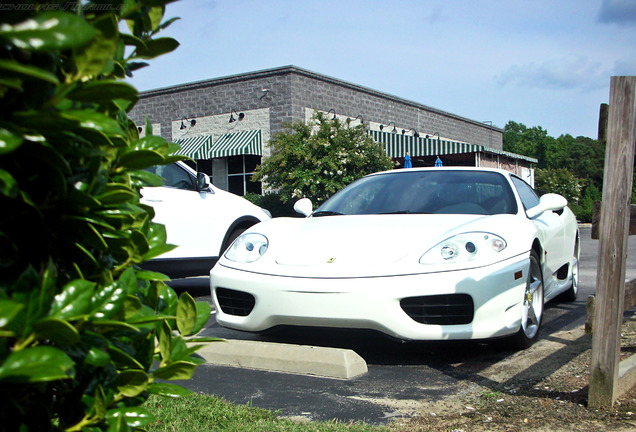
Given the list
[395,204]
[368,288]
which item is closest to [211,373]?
[368,288]

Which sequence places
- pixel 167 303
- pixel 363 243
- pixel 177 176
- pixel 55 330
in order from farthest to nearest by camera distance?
pixel 177 176
pixel 363 243
pixel 167 303
pixel 55 330

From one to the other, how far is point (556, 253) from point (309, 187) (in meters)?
16.8

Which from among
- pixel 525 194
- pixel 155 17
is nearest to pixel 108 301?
pixel 155 17

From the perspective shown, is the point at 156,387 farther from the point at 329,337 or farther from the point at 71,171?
the point at 329,337

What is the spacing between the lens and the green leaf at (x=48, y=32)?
982 millimetres

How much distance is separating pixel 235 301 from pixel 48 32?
3.91m

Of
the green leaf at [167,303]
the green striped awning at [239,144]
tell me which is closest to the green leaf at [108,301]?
the green leaf at [167,303]

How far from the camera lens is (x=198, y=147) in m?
28.3

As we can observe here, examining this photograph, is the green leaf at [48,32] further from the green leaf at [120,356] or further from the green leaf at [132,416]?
the green leaf at [132,416]

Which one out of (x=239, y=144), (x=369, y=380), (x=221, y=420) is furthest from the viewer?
(x=239, y=144)

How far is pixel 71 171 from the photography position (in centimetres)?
122

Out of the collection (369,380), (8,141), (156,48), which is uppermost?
(156,48)

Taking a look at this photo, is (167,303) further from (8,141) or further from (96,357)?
(8,141)

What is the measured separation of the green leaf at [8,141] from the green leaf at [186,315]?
0.61 meters
